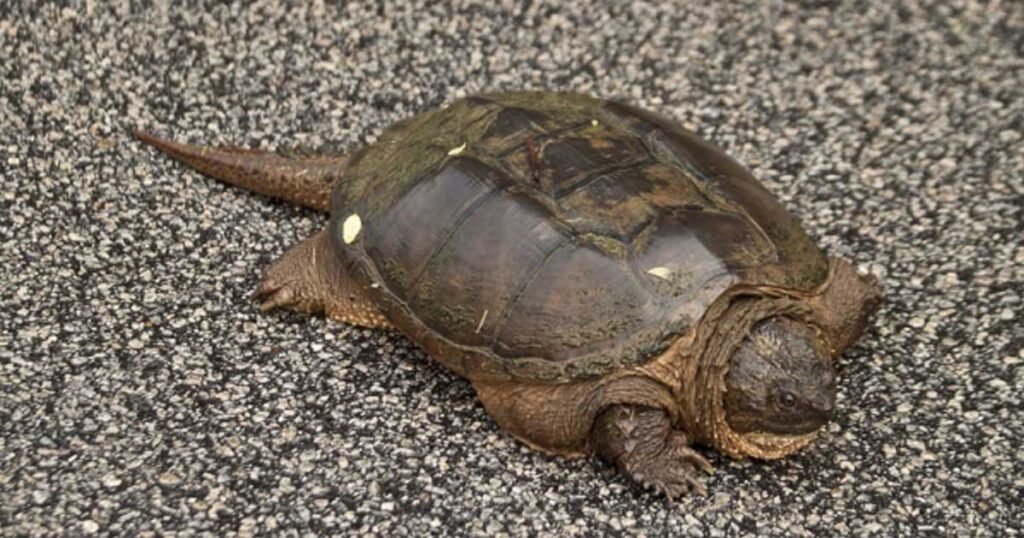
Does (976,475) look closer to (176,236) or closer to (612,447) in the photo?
(612,447)

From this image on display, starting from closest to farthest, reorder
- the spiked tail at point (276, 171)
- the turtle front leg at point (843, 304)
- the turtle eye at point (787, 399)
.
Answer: the turtle eye at point (787, 399)
the turtle front leg at point (843, 304)
the spiked tail at point (276, 171)

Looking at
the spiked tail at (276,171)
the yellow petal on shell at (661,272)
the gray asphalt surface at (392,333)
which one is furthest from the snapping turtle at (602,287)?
the spiked tail at (276,171)

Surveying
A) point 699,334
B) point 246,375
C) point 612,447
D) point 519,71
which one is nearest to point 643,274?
point 699,334

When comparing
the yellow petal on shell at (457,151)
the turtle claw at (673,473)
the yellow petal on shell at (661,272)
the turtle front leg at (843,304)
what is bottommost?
the turtle claw at (673,473)

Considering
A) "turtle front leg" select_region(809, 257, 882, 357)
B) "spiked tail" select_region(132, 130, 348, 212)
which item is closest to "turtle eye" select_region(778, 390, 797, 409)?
"turtle front leg" select_region(809, 257, 882, 357)

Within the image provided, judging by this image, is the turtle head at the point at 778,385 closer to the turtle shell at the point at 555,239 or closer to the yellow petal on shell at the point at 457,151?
the turtle shell at the point at 555,239

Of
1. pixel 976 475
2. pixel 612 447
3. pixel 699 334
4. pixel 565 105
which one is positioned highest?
pixel 565 105
